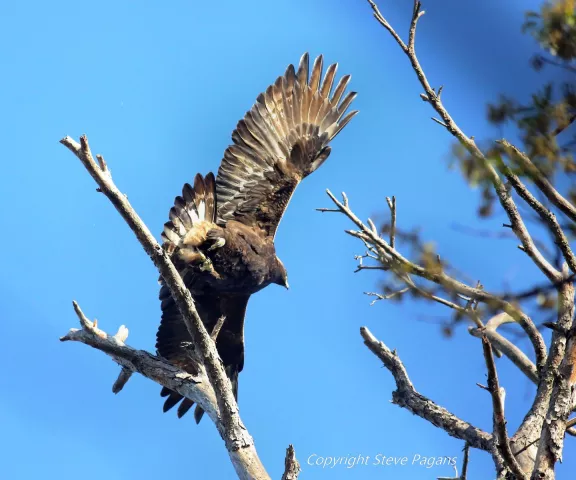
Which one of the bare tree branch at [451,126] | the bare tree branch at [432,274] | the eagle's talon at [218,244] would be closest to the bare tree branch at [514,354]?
the bare tree branch at [432,274]

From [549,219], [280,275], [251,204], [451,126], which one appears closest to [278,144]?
[251,204]

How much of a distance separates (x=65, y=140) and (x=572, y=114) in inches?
126

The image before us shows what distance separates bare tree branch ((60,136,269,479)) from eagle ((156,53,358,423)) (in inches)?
61.0

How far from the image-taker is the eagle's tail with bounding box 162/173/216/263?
732 cm

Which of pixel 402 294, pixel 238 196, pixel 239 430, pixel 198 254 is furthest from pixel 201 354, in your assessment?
pixel 238 196

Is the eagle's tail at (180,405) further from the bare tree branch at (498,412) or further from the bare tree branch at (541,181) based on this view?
the bare tree branch at (541,181)

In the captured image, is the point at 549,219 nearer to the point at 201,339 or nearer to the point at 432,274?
the point at 432,274

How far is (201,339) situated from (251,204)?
2520mm

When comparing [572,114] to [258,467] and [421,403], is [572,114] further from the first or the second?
[258,467]

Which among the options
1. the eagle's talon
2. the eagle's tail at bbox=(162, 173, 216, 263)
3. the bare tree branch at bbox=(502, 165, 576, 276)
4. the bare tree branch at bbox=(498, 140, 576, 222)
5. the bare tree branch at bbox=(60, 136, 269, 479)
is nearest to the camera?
the bare tree branch at bbox=(498, 140, 576, 222)

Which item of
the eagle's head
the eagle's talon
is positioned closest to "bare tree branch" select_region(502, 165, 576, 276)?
the eagle's talon

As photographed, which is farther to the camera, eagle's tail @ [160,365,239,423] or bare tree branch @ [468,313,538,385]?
eagle's tail @ [160,365,239,423]

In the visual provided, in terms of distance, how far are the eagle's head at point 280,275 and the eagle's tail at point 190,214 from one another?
3.48ft

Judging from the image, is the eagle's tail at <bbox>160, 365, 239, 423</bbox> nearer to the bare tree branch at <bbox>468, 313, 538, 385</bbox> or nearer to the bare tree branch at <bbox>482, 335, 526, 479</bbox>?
the bare tree branch at <bbox>468, 313, 538, 385</bbox>
